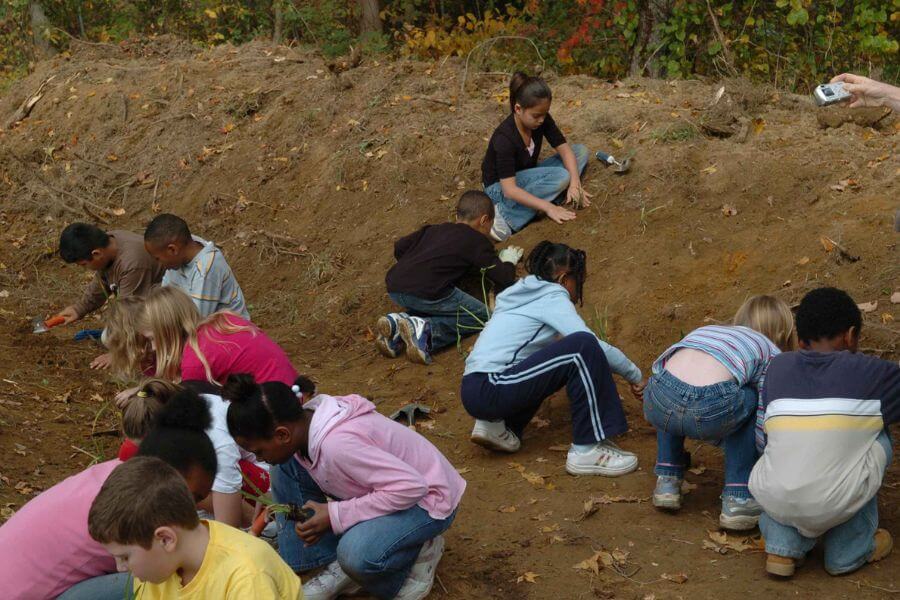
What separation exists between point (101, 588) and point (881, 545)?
3.21 m

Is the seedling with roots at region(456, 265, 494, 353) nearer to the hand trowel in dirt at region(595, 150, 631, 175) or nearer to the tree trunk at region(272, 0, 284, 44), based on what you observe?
the hand trowel in dirt at region(595, 150, 631, 175)

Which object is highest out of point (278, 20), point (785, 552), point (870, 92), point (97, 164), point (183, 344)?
point (870, 92)

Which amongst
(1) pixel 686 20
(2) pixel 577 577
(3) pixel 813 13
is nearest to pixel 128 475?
(2) pixel 577 577

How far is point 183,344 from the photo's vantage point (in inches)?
218

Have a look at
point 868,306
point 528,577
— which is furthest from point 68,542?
point 868,306

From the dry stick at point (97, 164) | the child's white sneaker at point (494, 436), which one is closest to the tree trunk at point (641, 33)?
the dry stick at point (97, 164)

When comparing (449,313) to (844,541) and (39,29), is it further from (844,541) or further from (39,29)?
(39,29)

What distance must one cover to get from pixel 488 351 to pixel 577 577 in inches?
60.3

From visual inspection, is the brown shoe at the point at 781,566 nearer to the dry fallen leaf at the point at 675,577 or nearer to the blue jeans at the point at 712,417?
the dry fallen leaf at the point at 675,577

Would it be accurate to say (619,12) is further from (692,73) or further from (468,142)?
(468,142)

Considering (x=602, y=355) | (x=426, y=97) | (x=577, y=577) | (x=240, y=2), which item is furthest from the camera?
(x=240, y=2)

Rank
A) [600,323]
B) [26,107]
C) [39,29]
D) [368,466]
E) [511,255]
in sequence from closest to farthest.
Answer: [368,466] < [600,323] < [511,255] < [26,107] < [39,29]

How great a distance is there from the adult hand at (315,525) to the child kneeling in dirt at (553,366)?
1.60 metres

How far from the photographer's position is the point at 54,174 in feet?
41.5
